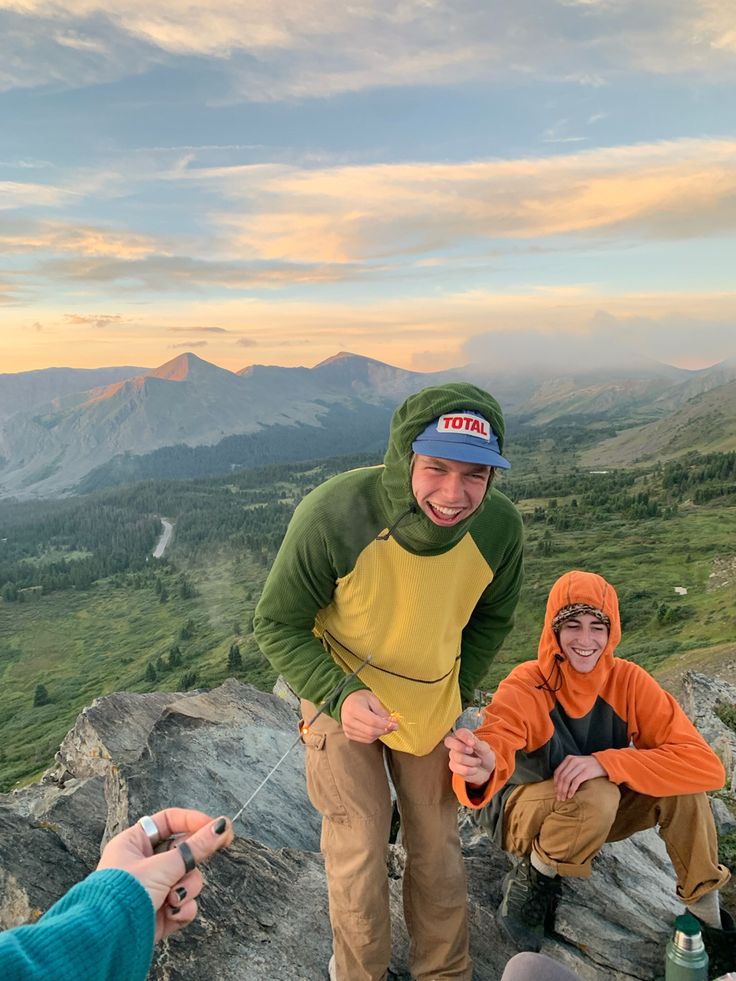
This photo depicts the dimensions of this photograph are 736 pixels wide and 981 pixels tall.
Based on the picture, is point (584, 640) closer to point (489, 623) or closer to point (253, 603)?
point (489, 623)

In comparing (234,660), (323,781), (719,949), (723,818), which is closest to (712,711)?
(723,818)

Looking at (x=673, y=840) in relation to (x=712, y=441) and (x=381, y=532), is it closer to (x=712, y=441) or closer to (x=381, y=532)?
(x=381, y=532)

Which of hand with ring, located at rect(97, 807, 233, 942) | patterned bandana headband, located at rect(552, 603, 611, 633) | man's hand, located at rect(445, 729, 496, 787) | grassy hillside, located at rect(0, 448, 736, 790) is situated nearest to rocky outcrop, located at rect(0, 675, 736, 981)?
man's hand, located at rect(445, 729, 496, 787)

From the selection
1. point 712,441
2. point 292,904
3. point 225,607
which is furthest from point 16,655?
point 712,441

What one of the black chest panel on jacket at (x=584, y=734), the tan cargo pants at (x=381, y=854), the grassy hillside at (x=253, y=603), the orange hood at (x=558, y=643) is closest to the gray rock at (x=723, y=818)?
the black chest panel on jacket at (x=584, y=734)

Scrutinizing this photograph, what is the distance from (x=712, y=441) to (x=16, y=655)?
199 metres

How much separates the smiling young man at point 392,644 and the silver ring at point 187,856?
1982mm

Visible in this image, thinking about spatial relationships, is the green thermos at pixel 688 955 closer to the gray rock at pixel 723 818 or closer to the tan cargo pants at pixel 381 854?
the tan cargo pants at pixel 381 854

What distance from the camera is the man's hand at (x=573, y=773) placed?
5.17 metres

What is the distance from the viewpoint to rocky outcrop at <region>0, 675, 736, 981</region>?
208 inches

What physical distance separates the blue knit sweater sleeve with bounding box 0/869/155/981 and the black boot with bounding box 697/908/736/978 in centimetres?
497

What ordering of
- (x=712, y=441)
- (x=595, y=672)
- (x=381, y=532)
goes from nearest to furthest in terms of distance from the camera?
(x=381, y=532) < (x=595, y=672) < (x=712, y=441)

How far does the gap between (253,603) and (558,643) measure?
132 metres

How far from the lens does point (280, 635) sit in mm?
4957
